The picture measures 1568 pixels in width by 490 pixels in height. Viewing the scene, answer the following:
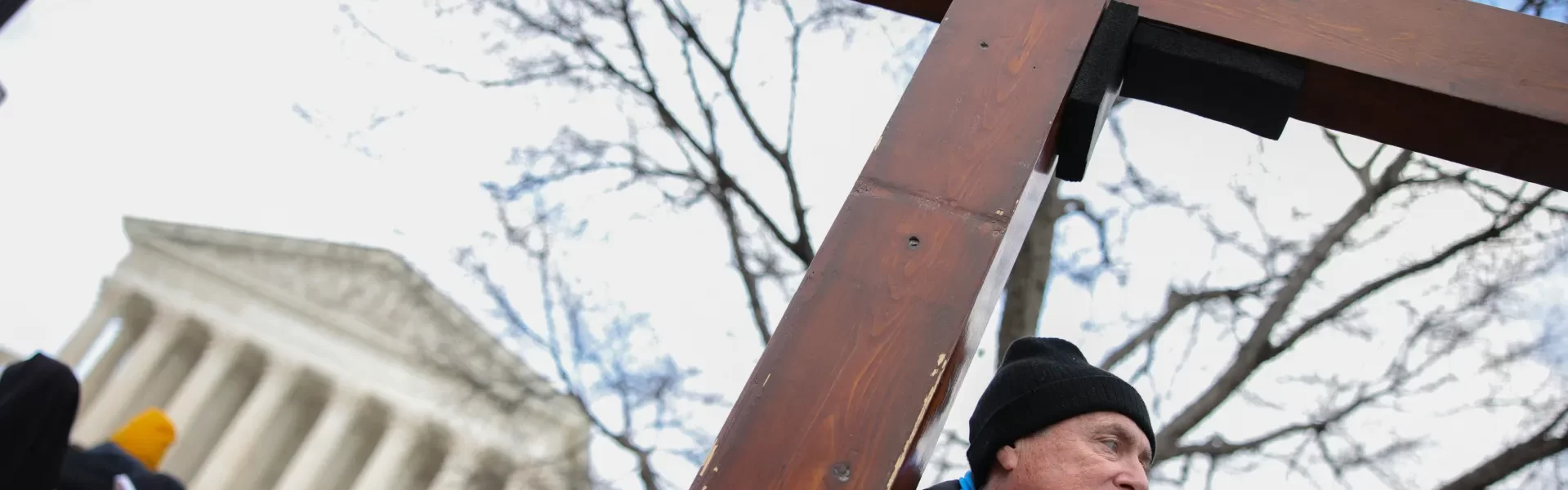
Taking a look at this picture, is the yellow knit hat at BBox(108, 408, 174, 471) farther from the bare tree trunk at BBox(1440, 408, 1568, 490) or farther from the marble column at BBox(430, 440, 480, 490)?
the marble column at BBox(430, 440, 480, 490)

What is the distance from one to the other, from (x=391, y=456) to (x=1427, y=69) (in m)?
37.7

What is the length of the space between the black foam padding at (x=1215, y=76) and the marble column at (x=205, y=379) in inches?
1545

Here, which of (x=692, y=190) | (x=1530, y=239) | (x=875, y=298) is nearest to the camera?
(x=875, y=298)

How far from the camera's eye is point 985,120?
2035mm

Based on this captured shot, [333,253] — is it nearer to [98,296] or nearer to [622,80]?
[98,296]

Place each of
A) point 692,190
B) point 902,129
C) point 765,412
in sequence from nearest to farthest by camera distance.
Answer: point 765,412 < point 902,129 < point 692,190

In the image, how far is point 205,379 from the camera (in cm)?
3738

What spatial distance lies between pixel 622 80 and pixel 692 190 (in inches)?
39.1

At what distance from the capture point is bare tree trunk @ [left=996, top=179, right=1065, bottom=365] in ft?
23.5

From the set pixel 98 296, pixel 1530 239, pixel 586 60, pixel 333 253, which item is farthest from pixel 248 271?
pixel 1530 239

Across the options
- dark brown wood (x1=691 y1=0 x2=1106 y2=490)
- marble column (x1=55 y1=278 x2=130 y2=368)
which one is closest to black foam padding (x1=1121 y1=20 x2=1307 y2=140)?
dark brown wood (x1=691 y1=0 x2=1106 y2=490)

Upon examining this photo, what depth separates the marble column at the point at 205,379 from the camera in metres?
36.2

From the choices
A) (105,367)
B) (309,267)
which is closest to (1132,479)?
(309,267)

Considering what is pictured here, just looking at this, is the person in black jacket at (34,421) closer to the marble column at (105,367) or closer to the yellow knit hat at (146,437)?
the yellow knit hat at (146,437)
